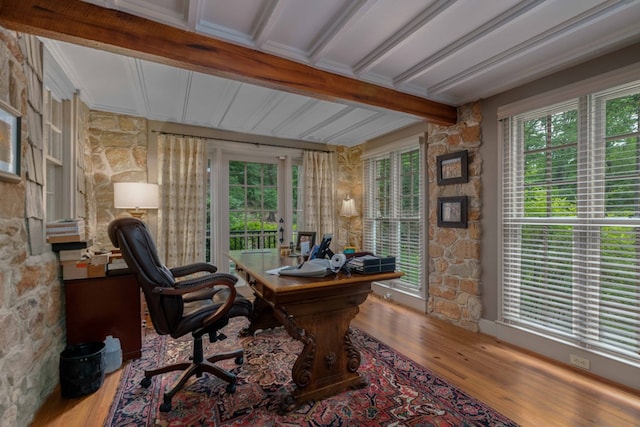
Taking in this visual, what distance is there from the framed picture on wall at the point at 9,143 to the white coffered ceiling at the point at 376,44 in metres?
0.78

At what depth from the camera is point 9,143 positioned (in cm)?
160

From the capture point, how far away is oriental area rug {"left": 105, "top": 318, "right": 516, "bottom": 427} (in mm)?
1756

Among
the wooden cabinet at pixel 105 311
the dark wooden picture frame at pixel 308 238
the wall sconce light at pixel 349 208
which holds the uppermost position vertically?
the wall sconce light at pixel 349 208

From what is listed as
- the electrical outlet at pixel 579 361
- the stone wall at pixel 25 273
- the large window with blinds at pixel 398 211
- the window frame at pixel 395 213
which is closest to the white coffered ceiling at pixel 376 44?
the stone wall at pixel 25 273

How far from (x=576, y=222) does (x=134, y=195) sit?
4197 millimetres

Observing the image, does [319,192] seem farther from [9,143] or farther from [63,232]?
[9,143]

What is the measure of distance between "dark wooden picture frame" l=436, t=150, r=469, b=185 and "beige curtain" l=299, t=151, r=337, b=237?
1893mm

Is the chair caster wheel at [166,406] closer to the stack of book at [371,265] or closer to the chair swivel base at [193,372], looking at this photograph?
the chair swivel base at [193,372]

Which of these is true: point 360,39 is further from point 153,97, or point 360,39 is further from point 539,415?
point 539,415

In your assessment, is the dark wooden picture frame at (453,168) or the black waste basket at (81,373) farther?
the dark wooden picture frame at (453,168)

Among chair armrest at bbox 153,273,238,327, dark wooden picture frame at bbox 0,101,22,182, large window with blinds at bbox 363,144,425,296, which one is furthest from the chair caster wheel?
large window with blinds at bbox 363,144,425,296

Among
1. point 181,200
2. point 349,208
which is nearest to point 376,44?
point 349,208

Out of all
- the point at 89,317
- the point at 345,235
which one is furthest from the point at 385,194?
the point at 89,317

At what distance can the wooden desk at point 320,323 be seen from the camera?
1.79 meters
